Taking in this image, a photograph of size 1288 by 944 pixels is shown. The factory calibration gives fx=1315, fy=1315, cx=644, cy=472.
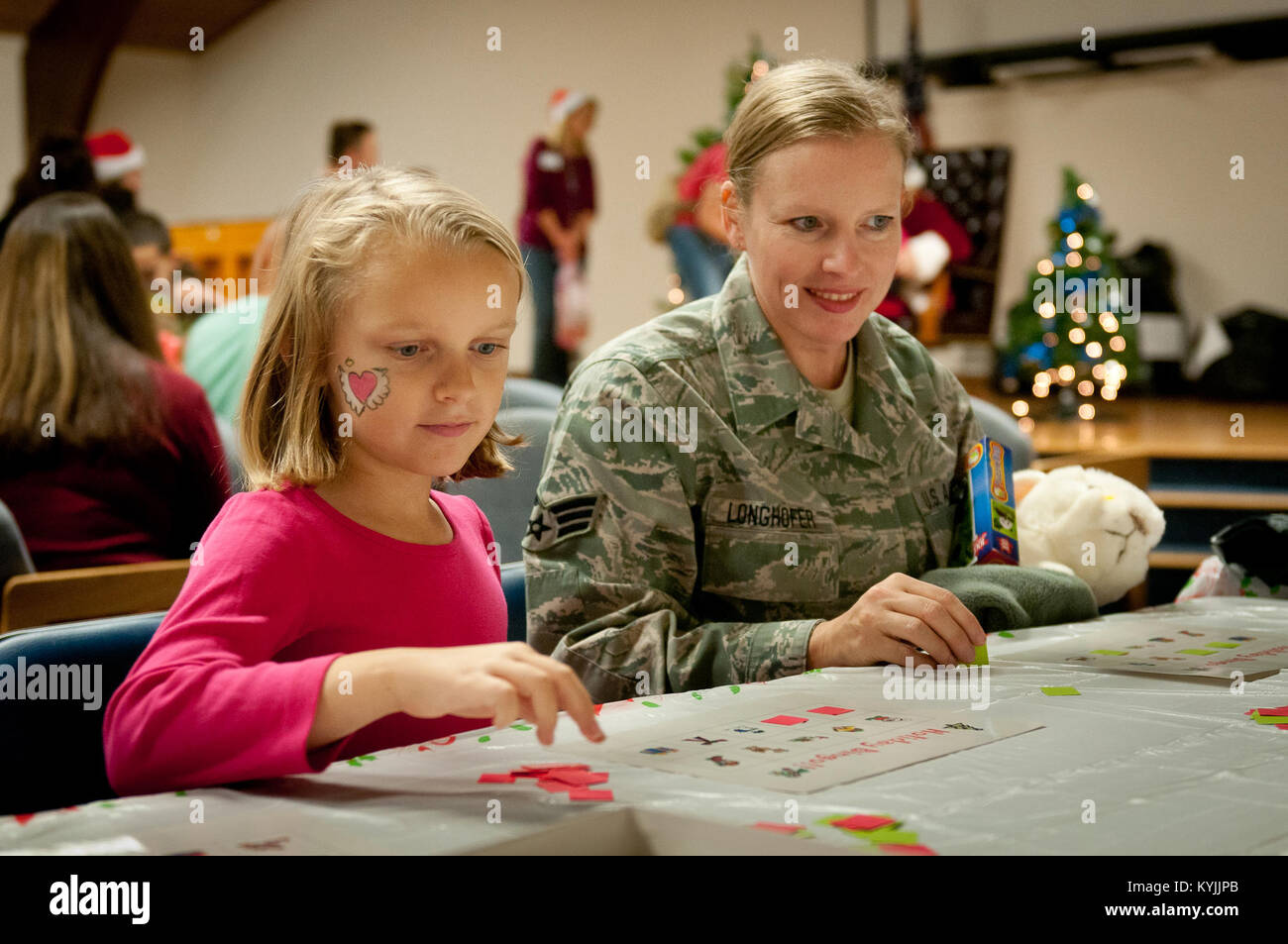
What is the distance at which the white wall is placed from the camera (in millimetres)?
7047

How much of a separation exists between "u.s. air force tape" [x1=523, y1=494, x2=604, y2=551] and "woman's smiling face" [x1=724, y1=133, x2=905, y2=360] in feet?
1.17

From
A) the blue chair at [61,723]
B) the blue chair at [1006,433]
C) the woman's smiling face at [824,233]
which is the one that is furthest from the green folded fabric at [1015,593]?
the blue chair at [1006,433]

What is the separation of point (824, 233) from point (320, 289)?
2.14 ft

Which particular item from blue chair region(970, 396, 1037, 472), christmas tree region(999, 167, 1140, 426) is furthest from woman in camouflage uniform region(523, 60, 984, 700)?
christmas tree region(999, 167, 1140, 426)

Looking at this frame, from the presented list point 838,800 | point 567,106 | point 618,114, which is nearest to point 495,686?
point 838,800

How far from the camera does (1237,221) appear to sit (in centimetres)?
702

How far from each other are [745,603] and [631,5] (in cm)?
765

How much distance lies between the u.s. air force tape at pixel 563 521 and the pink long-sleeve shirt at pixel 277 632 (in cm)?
13

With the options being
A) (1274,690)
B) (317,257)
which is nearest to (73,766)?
(317,257)

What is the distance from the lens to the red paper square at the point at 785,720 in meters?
1.02

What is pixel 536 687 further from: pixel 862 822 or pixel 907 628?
pixel 907 628

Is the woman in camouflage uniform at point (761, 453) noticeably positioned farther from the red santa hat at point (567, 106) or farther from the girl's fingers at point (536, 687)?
the red santa hat at point (567, 106)

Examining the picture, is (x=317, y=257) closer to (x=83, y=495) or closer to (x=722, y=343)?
(x=722, y=343)

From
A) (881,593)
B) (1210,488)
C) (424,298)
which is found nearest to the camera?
(424,298)
